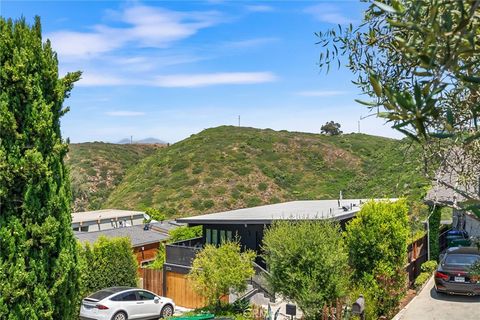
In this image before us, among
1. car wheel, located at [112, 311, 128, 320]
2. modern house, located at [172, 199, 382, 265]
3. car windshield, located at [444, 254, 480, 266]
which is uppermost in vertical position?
modern house, located at [172, 199, 382, 265]

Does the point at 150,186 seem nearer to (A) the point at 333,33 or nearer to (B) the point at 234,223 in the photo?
(B) the point at 234,223

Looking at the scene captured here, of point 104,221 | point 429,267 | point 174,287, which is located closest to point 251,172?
point 104,221

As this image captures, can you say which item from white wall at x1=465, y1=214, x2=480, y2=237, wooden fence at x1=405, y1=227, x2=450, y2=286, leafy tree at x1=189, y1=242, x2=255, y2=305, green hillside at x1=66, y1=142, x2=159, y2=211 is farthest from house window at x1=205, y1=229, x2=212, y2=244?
green hillside at x1=66, y1=142, x2=159, y2=211

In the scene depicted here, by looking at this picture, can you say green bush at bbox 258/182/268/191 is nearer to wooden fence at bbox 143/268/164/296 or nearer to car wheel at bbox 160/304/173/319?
wooden fence at bbox 143/268/164/296

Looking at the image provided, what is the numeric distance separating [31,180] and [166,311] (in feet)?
39.7

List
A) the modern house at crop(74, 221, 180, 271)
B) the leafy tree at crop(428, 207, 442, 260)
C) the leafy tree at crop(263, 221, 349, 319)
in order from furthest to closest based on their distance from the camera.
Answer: the modern house at crop(74, 221, 180, 271)
the leafy tree at crop(428, 207, 442, 260)
the leafy tree at crop(263, 221, 349, 319)

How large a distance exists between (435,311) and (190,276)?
32.5ft

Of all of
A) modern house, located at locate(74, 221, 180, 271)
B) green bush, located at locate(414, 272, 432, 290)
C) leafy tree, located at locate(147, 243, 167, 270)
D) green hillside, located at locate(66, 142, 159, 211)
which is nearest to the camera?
green bush, located at locate(414, 272, 432, 290)

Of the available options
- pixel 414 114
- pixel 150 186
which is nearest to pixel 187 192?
pixel 150 186

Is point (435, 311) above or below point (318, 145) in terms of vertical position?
below

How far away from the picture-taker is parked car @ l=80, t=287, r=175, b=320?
19453 millimetres

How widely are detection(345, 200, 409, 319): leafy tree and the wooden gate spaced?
26.6ft

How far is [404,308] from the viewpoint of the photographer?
18906 millimetres

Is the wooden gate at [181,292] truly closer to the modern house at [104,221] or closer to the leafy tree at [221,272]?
the leafy tree at [221,272]
